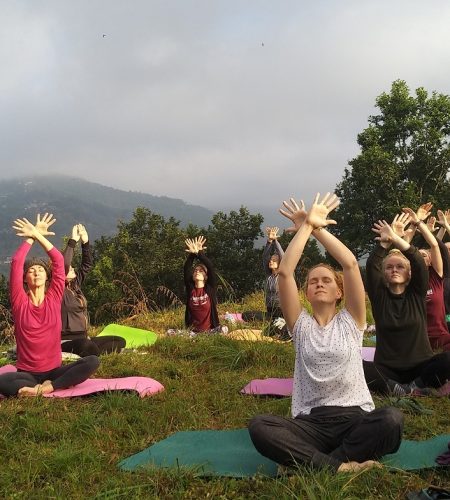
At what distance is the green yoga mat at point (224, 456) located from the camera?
109 inches

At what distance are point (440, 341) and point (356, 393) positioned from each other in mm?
2913

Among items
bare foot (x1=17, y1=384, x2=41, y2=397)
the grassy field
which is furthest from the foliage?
bare foot (x1=17, y1=384, x2=41, y2=397)

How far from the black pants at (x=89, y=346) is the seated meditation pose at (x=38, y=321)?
4.49ft

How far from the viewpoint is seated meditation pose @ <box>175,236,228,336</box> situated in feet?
26.1

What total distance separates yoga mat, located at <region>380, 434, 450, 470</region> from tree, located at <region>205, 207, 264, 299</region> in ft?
97.4

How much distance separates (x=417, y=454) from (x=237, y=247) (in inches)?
1262

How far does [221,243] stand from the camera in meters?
34.9

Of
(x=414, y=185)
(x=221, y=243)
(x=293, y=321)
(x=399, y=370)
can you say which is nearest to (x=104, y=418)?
(x=293, y=321)

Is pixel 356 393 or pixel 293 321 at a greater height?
pixel 293 321

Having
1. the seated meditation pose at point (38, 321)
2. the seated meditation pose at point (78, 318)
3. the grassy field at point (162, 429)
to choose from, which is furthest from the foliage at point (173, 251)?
the seated meditation pose at point (38, 321)

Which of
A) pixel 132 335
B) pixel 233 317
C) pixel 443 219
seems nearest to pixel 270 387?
pixel 443 219

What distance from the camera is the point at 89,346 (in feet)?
20.4

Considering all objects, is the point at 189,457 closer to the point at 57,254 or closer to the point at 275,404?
the point at 275,404

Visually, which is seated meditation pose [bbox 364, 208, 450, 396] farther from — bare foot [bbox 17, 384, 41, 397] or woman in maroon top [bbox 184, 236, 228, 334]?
woman in maroon top [bbox 184, 236, 228, 334]
